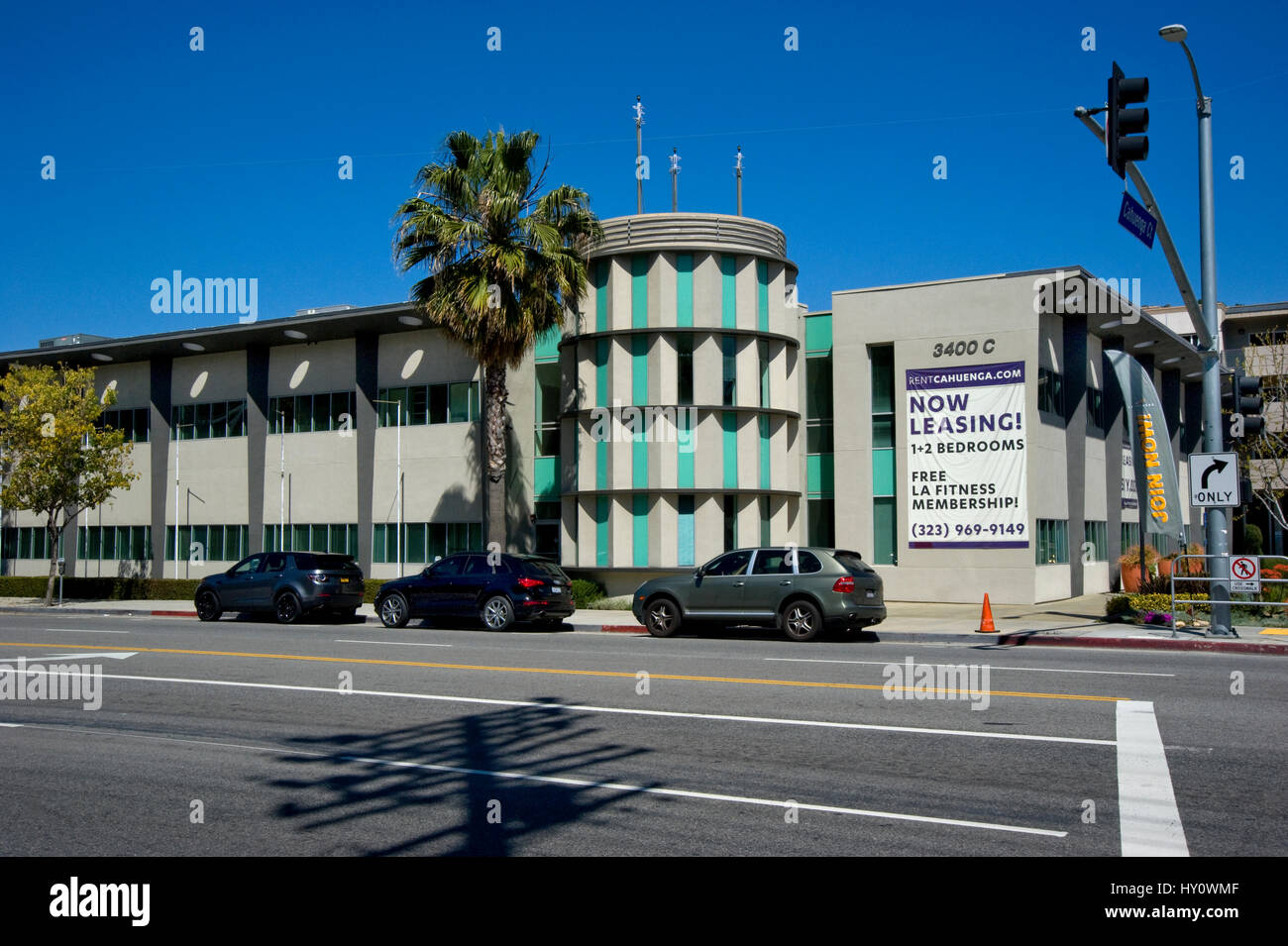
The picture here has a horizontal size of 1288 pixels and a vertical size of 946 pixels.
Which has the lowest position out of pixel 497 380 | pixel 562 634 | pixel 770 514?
pixel 562 634

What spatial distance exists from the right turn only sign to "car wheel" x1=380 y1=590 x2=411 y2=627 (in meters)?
15.5

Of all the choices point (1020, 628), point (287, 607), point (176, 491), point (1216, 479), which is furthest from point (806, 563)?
point (176, 491)

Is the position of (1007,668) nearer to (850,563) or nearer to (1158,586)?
(850,563)

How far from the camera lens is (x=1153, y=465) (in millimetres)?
25797

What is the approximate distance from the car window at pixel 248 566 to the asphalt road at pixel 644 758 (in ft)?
34.7

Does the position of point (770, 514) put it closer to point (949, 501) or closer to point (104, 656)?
point (949, 501)

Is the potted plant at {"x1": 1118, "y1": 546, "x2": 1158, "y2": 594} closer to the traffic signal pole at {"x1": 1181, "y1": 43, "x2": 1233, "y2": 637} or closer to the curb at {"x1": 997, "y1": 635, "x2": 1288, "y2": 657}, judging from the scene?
the traffic signal pole at {"x1": 1181, "y1": 43, "x2": 1233, "y2": 637}

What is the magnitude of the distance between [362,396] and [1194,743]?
2939 centimetres

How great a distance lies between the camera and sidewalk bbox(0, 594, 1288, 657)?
59.1ft

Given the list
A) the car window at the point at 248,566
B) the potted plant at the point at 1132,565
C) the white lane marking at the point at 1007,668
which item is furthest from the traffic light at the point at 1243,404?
the car window at the point at 248,566

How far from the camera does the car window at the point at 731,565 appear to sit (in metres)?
20.4

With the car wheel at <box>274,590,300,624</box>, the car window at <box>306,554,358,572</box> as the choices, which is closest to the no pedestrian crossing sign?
the car window at <box>306,554,358,572</box>
